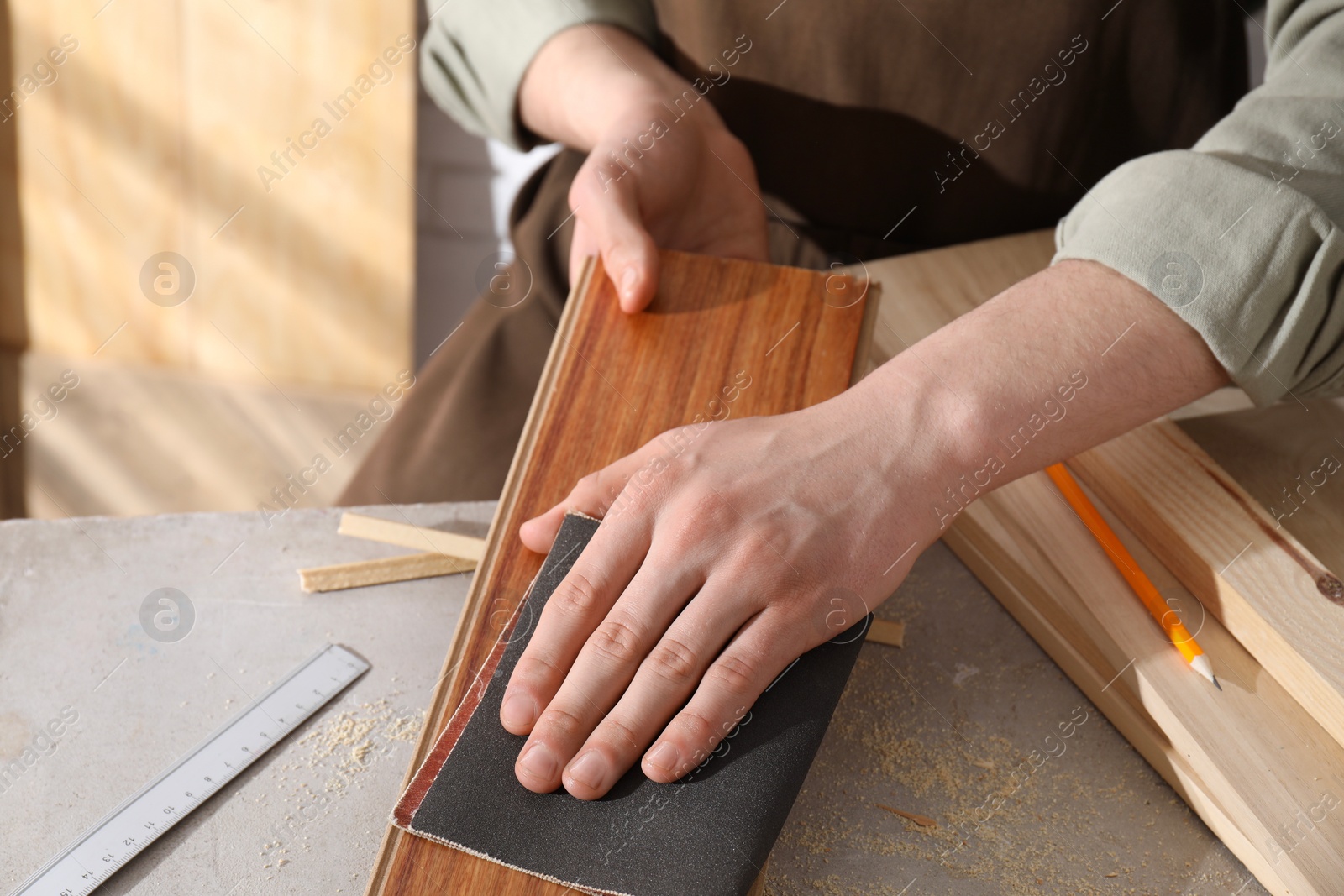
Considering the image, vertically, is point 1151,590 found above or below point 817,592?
below

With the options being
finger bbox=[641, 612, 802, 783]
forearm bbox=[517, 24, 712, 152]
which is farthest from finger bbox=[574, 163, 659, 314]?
finger bbox=[641, 612, 802, 783]

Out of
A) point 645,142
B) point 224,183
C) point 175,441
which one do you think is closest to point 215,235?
point 224,183

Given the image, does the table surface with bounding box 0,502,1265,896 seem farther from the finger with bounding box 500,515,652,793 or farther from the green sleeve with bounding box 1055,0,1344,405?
the green sleeve with bounding box 1055,0,1344,405

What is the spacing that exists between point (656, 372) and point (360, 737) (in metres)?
0.42

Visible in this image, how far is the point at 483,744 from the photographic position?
2.28ft

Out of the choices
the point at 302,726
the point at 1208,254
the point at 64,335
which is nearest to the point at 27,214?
the point at 64,335

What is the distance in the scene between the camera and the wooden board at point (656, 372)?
2.72 ft

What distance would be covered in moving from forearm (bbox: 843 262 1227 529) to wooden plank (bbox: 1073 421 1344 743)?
0.11 m

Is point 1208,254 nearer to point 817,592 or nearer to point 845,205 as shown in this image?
point 817,592

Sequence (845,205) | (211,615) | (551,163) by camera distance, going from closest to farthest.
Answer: (211,615), (845,205), (551,163)

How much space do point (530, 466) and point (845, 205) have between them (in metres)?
0.67

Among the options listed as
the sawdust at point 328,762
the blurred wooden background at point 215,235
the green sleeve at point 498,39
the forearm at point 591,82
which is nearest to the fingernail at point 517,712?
the sawdust at point 328,762

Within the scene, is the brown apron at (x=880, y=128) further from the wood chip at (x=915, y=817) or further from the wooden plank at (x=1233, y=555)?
the wood chip at (x=915, y=817)

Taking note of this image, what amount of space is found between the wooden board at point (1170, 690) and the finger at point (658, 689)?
1.14ft
